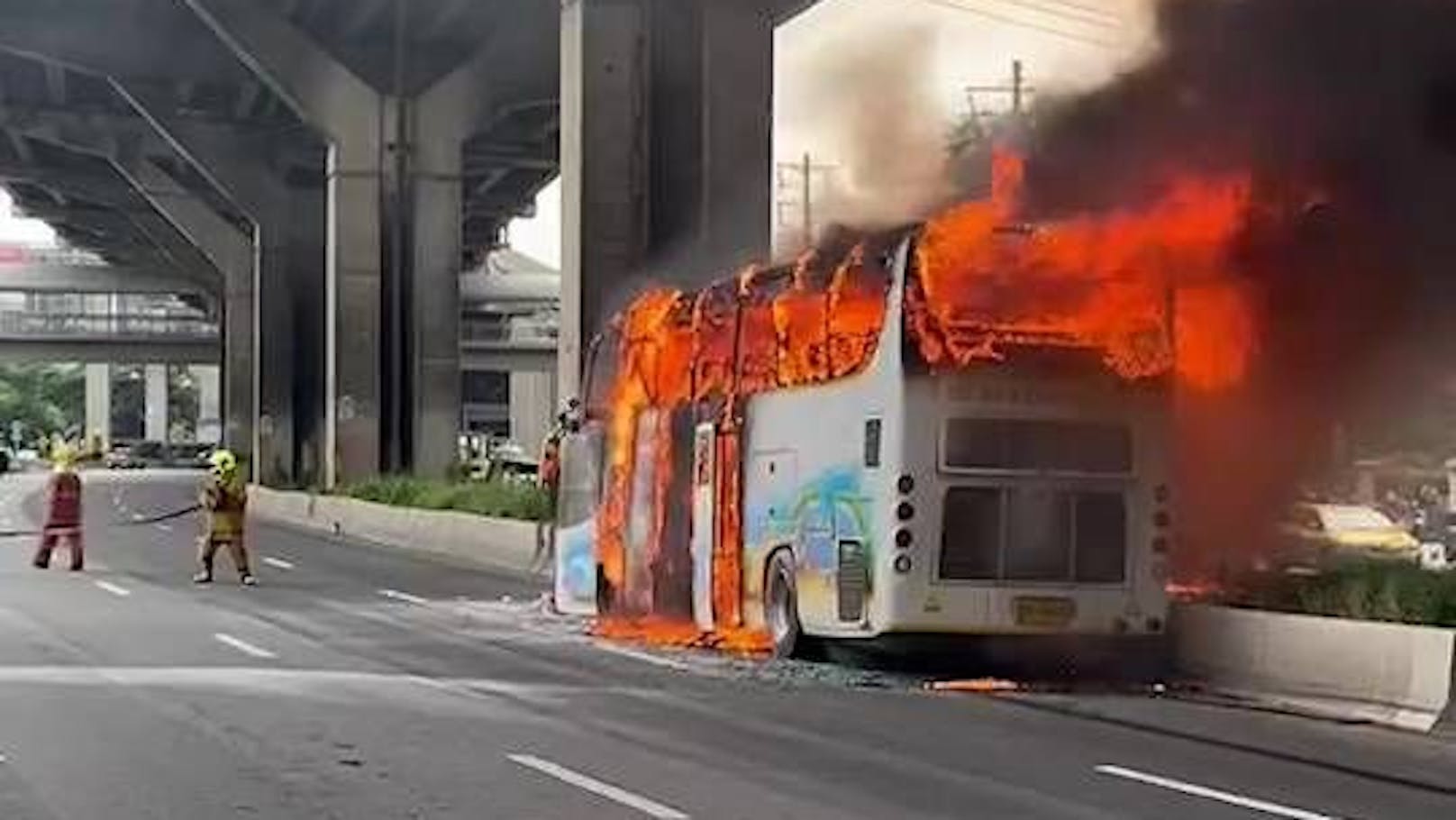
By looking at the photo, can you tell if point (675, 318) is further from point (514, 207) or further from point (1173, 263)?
point (514, 207)

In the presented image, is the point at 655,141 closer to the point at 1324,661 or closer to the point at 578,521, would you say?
the point at 578,521

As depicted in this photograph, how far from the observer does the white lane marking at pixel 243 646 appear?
1696cm

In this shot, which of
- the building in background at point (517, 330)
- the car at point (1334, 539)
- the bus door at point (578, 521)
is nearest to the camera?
the car at point (1334, 539)

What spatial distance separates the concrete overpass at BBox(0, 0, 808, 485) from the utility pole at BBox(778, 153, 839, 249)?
3.09 metres

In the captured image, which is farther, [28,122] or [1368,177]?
[28,122]

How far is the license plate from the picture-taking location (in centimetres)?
1577

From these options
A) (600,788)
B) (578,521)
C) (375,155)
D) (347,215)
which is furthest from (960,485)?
(375,155)

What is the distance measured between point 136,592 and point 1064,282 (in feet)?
39.1

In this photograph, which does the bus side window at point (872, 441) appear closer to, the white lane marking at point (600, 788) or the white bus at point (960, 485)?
the white bus at point (960, 485)

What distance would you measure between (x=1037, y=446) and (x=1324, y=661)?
241 centimetres

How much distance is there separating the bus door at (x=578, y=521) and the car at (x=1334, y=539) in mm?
6275

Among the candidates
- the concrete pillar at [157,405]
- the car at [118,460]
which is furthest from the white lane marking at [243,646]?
the concrete pillar at [157,405]

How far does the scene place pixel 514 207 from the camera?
88062 mm

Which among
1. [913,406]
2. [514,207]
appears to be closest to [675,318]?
[913,406]
